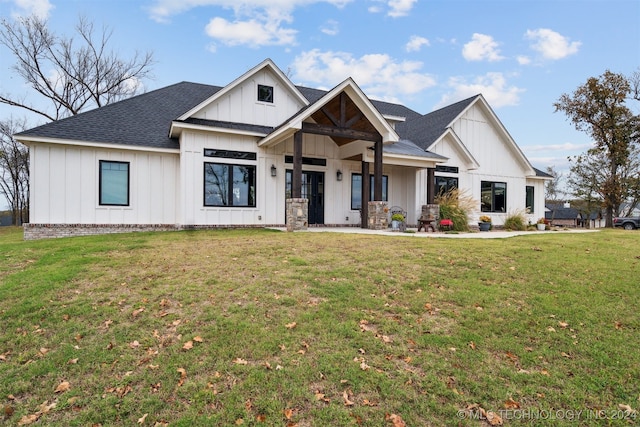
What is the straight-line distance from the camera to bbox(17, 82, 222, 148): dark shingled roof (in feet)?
39.9

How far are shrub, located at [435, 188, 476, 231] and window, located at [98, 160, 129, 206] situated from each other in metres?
12.2

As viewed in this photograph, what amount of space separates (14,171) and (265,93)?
23.0 metres

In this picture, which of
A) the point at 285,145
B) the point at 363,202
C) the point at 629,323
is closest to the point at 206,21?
the point at 285,145

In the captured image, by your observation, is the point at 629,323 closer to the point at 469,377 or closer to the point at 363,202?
the point at 469,377

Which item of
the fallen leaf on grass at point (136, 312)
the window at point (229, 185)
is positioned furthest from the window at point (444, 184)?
the fallen leaf on grass at point (136, 312)

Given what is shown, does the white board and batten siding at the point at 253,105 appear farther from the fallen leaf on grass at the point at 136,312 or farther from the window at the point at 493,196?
the window at the point at 493,196

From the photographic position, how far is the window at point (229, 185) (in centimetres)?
1291

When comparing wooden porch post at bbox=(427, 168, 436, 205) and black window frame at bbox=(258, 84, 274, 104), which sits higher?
black window frame at bbox=(258, 84, 274, 104)

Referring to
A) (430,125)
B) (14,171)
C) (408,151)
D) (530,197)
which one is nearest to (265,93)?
(408,151)

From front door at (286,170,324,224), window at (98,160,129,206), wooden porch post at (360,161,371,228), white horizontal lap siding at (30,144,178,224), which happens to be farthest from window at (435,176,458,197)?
window at (98,160,129,206)

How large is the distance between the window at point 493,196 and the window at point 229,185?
37.4 ft

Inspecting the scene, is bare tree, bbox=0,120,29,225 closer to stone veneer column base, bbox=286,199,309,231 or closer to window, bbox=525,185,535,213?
stone veneer column base, bbox=286,199,309,231

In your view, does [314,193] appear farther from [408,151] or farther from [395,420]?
[395,420]

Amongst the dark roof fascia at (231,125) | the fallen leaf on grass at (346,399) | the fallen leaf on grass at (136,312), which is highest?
the dark roof fascia at (231,125)
